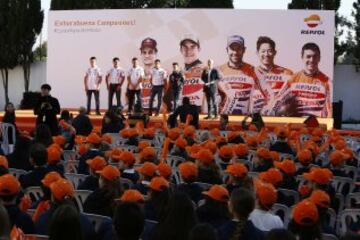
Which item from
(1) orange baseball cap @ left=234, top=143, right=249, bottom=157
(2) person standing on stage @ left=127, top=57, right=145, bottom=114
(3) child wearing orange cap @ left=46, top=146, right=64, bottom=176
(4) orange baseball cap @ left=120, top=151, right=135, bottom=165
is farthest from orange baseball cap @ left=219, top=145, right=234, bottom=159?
(2) person standing on stage @ left=127, top=57, right=145, bottom=114

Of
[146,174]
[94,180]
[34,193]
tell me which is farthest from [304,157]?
[34,193]

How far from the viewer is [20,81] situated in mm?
27031

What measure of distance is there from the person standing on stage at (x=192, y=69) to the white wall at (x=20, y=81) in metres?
7.52

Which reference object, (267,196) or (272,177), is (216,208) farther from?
(272,177)

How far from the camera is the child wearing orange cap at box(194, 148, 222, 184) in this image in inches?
255

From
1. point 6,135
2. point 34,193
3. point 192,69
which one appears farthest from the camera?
point 192,69

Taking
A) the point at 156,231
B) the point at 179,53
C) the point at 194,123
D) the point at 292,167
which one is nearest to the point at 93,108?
the point at 179,53

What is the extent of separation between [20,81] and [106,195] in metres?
22.7

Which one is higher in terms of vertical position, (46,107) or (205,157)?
(46,107)

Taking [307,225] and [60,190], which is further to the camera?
[60,190]

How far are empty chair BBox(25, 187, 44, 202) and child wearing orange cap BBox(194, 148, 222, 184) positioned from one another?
4.98ft

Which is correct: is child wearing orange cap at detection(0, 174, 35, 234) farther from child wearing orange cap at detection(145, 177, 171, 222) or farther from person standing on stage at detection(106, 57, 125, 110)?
person standing on stage at detection(106, 57, 125, 110)

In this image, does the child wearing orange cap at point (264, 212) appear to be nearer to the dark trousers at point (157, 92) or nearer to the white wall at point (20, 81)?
the dark trousers at point (157, 92)

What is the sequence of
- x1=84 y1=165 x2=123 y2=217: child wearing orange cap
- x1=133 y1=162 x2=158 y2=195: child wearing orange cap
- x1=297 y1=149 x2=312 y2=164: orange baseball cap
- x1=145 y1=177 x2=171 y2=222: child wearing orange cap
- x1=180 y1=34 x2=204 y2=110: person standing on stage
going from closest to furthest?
1. x1=145 y1=177 x2=171 y2=222: child wearing orange cap
2. x1=84 y1=165 x2=123 y2=217: child wearing orange cap
3. x1=133 y1=162 x2=158 y2=195: child wearing orange cap
4. x1=297 y1=149 x2=312 y2=164: orange baseball cap
5. x1=180 y1=34 x2=204 y2=110: person standing on stage
